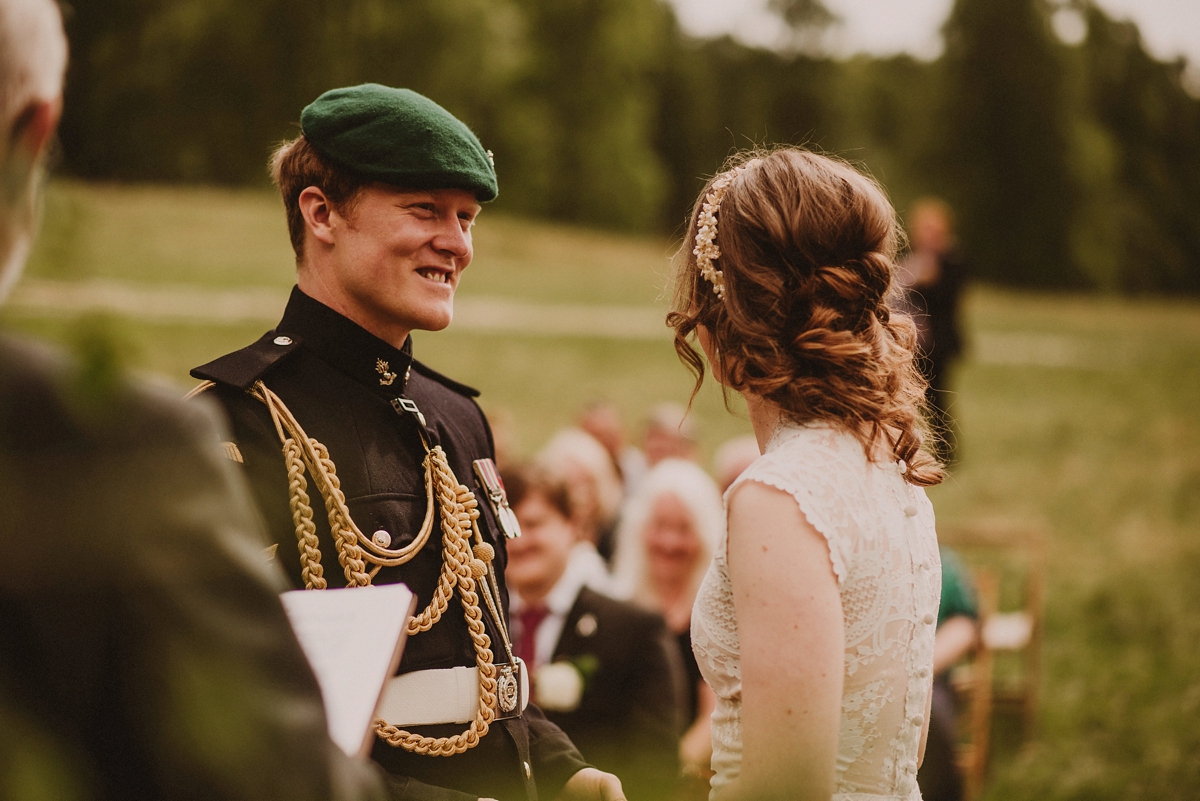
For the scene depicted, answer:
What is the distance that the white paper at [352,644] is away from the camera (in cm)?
112

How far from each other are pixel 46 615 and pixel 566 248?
2821 cm

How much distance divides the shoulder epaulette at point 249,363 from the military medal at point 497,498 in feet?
1.55

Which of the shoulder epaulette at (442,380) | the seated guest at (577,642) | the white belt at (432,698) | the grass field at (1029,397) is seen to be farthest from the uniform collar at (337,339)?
the seated guest at (577,642)

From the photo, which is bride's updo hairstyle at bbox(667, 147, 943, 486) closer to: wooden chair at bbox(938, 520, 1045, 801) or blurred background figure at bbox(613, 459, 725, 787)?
blurred background figure at bbox(613, 459, 725, 787)

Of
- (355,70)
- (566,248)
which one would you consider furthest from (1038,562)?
(566,248)

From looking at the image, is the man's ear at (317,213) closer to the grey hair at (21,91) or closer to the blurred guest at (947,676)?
the grey hair at (21,91)

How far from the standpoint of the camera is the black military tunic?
76.7 inches

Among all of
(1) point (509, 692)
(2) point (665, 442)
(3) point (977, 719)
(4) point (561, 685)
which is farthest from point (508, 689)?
(2) point (665, 442)

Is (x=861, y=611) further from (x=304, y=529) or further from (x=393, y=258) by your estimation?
(x=393, y=258)

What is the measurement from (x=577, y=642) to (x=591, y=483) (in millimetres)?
2415

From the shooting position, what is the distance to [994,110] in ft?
127

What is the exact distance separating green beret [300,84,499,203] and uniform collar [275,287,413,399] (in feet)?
0.90

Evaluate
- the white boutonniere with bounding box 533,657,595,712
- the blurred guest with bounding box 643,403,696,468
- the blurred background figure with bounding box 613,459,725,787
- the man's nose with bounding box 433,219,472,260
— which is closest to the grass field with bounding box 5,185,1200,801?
the man's nose with bounding box 433,219,472,260

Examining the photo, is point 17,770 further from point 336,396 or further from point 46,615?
point 336,396
